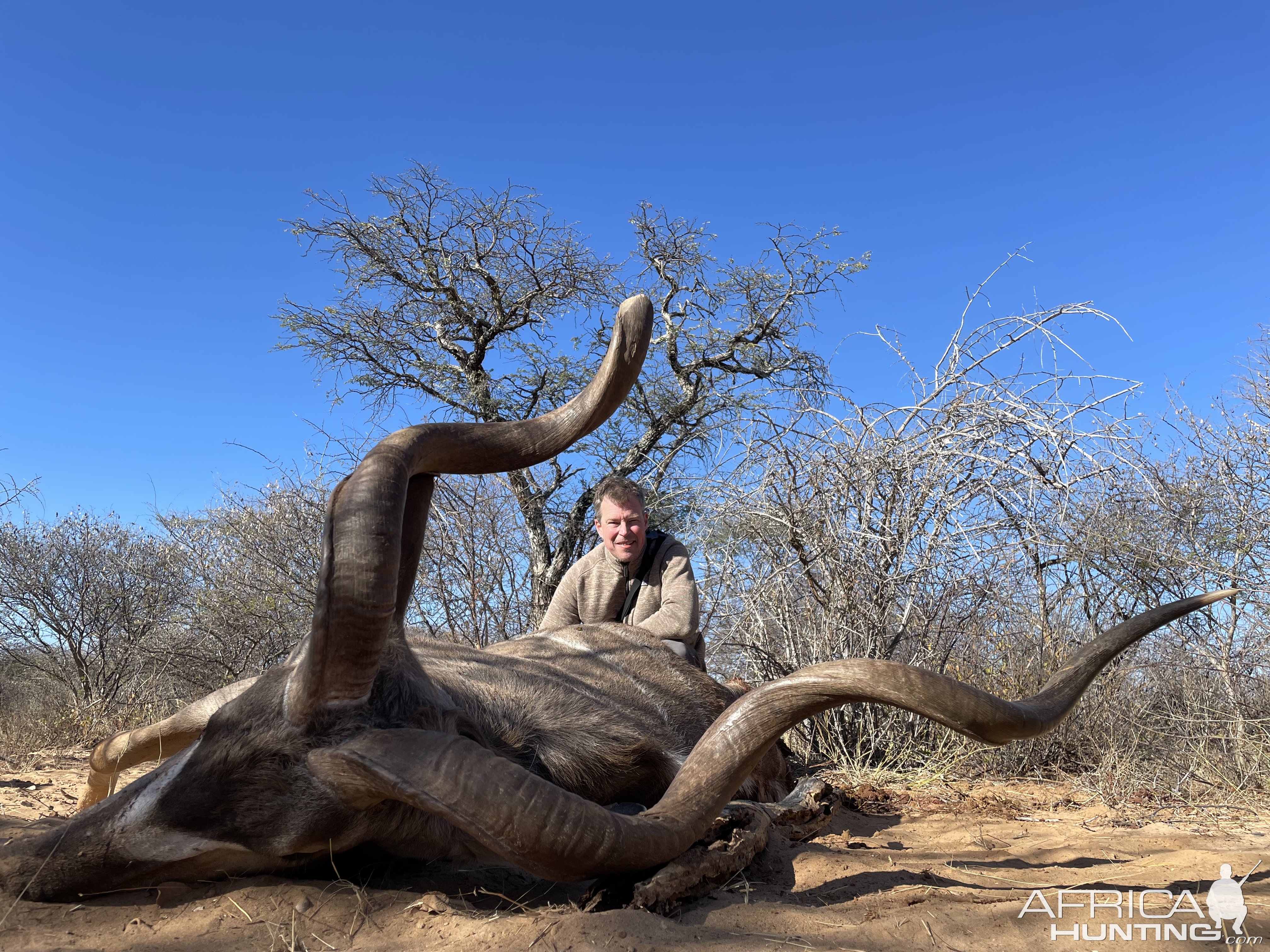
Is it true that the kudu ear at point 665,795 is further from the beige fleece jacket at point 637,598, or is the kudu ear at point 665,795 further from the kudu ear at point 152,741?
the beige fleece jacket at point 637,598

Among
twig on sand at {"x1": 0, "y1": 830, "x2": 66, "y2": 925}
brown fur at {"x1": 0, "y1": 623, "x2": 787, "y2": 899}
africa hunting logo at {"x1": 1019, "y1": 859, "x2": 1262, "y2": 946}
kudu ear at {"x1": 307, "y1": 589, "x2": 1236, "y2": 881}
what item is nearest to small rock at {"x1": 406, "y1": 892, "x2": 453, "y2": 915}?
brown fur at {"x1": 0, "y1": 623, "x2": 787, "y2": 899}

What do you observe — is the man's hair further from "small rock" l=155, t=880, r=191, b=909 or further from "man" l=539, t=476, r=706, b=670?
"small rock" l=155, t=880, r=191, b=909

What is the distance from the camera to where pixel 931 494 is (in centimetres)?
628

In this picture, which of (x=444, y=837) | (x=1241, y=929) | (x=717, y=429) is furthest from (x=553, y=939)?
(x=717, y=429)

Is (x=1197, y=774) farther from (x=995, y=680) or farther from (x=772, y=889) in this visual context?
(x=772, y=889)

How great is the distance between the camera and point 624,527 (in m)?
5.59

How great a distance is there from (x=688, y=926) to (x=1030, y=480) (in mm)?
4791

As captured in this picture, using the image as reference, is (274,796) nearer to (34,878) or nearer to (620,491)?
(34,878)

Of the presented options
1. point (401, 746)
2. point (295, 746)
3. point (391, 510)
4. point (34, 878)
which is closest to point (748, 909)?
point (401, 746)

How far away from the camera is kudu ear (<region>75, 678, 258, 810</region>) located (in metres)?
4.09

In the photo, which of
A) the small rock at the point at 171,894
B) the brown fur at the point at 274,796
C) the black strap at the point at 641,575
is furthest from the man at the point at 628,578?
the small rock at the point at 171,894

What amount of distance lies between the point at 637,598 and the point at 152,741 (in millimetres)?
2822

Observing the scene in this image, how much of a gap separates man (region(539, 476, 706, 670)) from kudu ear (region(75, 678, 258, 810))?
198 centimetres

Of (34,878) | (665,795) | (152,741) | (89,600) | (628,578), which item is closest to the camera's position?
(34,878)
